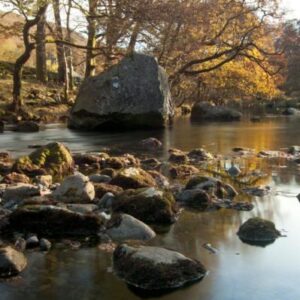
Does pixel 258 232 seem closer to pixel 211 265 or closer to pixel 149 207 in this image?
pixel 211 265

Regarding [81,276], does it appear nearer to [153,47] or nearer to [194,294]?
[194,294]

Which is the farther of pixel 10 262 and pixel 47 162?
pixel 47 162

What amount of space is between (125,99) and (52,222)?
19397 millimetres

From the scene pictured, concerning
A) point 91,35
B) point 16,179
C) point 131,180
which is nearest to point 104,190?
point 131,180

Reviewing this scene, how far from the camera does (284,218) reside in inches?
340

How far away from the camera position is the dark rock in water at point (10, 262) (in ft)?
19.7

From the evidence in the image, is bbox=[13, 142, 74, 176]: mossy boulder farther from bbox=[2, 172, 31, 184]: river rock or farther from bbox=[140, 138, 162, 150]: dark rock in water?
bbox=[140, 138, 162, 150]: dark rock in water

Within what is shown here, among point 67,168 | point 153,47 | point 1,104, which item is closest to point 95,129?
point 1,104

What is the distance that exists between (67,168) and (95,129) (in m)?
14.3

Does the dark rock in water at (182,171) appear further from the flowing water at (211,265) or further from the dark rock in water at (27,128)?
the dark rock in water at (27,128)

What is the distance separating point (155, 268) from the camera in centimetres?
593

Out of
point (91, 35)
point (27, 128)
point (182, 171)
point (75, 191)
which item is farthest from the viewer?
point (91, 35)

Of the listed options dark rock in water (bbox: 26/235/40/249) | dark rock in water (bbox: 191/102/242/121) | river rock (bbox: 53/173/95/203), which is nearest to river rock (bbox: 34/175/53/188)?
river rock (bbox: 53/173/95/203)

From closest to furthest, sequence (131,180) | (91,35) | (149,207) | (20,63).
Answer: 1. (149,207)
2. (131,180)
3. (20,63)
4. (91,35)
